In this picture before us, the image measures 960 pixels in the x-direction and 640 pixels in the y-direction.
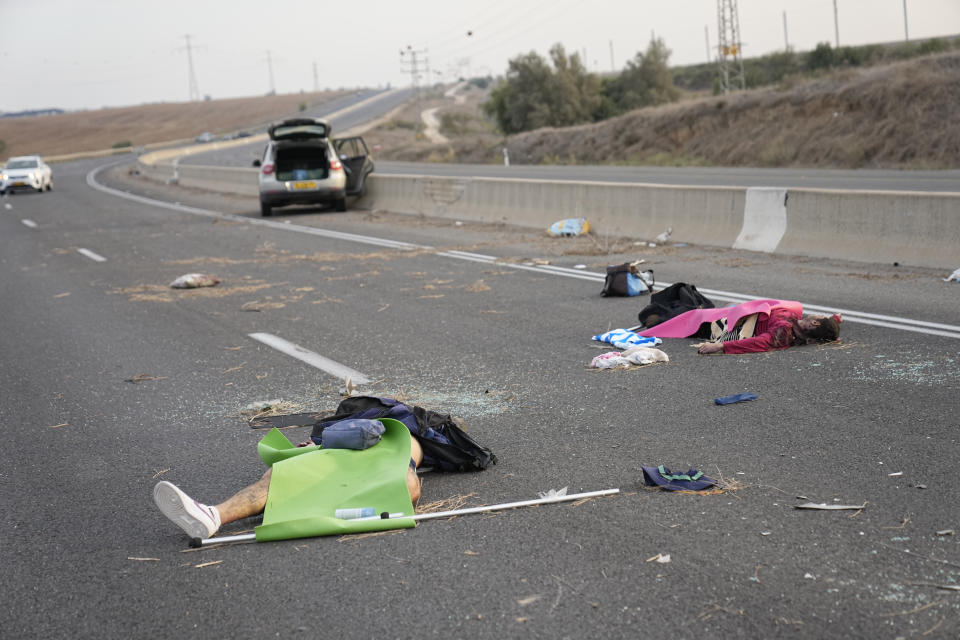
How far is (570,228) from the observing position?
51.2 feet

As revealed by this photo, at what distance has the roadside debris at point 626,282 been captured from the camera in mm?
9633

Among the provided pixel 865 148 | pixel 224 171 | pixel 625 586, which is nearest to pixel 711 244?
pixel 625 586

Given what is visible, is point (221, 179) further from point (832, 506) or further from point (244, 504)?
point (832, 506)

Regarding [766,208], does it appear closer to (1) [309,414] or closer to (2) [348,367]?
(2) [348,367]

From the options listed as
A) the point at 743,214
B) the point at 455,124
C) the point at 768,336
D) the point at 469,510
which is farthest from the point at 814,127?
the point at 455,124

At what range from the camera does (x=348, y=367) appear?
7207 mm

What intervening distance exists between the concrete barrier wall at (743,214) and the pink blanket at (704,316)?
3.74 meters

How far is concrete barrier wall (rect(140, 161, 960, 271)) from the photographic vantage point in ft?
34.3

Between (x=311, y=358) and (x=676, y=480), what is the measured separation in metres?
4.00

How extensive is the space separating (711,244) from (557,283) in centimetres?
345

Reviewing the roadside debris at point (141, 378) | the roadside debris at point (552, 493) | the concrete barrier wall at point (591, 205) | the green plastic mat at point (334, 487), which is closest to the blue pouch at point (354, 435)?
the green plastic mat at point (334, 487)

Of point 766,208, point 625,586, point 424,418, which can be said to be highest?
point 766,208

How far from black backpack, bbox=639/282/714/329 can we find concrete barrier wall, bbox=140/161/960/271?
3573 mm

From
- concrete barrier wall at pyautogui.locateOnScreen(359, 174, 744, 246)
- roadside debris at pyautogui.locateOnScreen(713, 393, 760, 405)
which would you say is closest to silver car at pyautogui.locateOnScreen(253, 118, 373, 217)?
concrete barrier wall at pyautogui.locateOnScreen(359, 174, 744, 246)
